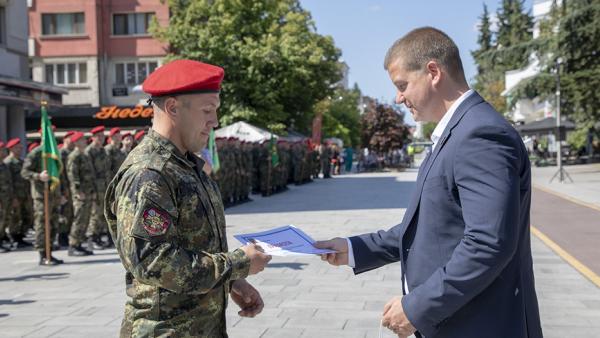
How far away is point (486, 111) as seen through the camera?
Answer: 253cm

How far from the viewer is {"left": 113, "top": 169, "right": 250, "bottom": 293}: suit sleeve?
2.42 metres

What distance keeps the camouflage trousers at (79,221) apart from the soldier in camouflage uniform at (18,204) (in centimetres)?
226

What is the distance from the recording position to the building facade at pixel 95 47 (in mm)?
40281

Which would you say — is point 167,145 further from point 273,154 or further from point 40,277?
point 273,154

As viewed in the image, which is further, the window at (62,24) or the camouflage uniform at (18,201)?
the window at (62,24)

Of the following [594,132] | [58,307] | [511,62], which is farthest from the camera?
[594,132]

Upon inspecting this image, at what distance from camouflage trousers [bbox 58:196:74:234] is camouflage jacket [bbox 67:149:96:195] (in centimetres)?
89

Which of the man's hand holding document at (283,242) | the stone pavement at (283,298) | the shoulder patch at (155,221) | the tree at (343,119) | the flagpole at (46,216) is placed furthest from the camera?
the tree at (343,119)

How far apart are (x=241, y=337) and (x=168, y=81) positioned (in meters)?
3.64

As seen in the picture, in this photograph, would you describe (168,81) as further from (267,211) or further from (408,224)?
(267,211)

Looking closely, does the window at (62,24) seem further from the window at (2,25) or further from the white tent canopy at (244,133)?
the window at (2,25)

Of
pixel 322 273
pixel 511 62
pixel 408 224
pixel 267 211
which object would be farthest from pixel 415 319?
pixel 511 62

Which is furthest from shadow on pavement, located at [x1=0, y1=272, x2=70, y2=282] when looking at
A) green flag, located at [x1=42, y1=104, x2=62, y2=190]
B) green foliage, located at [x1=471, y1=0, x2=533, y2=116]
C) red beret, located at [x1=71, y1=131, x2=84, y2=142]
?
green foliage, located at [x1=471, y1=0, x2=533, y2=116]

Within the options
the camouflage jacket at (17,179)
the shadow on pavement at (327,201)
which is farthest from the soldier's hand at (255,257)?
the shadow on pavement at (327,201)
